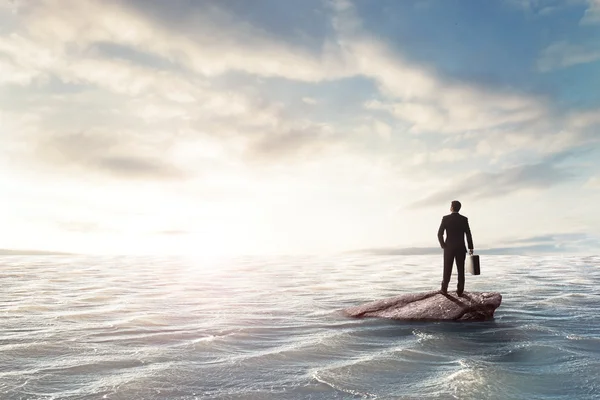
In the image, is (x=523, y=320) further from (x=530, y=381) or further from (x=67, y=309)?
(x=67, y=309)

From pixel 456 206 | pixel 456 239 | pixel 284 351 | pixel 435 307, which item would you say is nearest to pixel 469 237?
pixel 456 239

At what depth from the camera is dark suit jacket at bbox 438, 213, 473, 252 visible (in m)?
13.8

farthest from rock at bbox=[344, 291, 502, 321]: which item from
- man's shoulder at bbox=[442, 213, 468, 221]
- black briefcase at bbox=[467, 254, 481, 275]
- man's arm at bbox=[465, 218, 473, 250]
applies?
man's shoulder at bbox=[442, 213, 468, 221]

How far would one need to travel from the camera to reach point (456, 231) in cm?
1379

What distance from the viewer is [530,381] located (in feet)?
24.2

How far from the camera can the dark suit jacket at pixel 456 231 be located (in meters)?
13.8

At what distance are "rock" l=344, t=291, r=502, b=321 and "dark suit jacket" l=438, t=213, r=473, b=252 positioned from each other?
56.7 inches

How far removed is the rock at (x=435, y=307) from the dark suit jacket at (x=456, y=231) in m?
1.44

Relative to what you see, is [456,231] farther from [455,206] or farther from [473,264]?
[473,264]

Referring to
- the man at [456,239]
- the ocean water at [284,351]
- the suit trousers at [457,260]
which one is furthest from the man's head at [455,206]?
the ocean water at [284,351]

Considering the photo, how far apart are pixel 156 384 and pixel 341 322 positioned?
6.59m

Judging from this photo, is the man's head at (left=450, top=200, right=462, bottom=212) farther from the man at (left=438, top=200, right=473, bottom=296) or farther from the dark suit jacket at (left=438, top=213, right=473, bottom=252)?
the dark suit jacket at (left=438, top=213, right=473, bottom=252)

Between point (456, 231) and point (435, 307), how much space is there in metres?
2.21

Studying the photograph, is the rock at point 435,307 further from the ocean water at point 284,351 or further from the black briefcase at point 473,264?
the black briefcase at point 473,264
